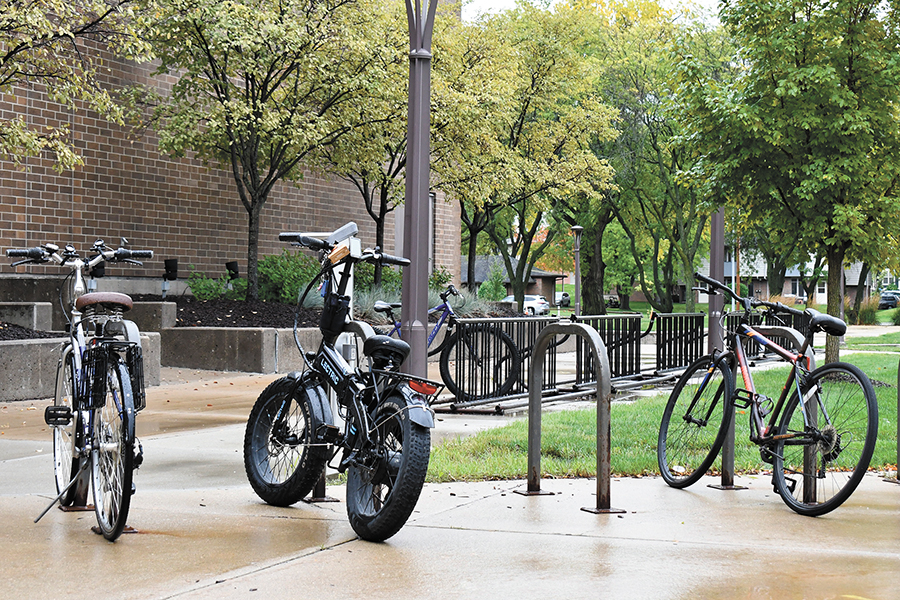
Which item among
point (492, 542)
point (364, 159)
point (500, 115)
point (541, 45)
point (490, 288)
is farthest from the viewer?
point (490, 288)

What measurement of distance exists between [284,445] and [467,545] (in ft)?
4.47

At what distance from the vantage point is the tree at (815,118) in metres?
12.5

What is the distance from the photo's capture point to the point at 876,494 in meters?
6.09

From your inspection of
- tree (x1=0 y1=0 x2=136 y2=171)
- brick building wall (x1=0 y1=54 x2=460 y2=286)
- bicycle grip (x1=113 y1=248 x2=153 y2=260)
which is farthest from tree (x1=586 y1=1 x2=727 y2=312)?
bicycle grip (x1=113 y1=248 x2=153 y2=260)

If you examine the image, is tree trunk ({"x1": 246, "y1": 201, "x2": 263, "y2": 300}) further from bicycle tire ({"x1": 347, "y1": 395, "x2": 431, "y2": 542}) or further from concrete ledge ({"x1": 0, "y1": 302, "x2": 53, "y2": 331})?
bicycle tire ({"x1": 347, "y1": 395, "x2": 431, "y2": 542})

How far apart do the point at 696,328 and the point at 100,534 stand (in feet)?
44.1

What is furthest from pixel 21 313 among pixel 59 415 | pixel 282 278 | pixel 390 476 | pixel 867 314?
pixel 867 314

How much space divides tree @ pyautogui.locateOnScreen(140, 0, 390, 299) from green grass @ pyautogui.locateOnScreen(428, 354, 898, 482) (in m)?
8.28

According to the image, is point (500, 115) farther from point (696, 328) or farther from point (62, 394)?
point (62, 394)

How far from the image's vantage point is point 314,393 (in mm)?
5285

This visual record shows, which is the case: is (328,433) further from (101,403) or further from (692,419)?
(692,419)

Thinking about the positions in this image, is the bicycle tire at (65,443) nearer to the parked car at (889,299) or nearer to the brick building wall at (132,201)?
the brick building wall at (132,201)

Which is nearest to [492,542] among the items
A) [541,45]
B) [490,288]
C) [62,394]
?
[62,394]

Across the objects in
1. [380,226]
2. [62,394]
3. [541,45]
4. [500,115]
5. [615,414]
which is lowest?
[615,414]
